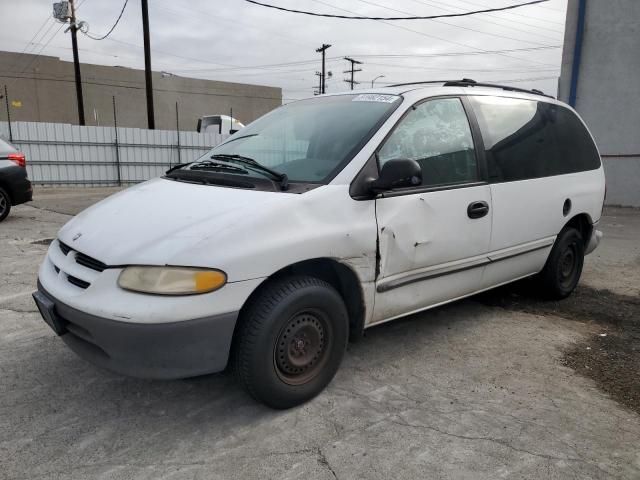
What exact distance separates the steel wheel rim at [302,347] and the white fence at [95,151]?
12928mm

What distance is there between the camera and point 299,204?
2533mm

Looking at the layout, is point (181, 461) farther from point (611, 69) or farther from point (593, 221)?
point (611, 69)

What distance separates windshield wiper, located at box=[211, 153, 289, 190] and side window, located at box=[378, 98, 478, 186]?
590 mm

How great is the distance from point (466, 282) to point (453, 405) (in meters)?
1.02

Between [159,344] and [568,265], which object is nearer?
[159,344]

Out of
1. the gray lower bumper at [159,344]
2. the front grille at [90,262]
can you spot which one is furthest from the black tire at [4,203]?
the gray lower bumper at [159,344]

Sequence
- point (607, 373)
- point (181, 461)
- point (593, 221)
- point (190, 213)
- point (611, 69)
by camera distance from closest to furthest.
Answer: point (181, 461), point (190, 213), point (607, 373), point (593, 221), point (611, 69)

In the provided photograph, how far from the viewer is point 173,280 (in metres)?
2.20

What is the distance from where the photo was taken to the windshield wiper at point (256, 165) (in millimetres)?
2709

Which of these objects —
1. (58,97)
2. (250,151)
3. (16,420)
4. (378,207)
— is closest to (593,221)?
(378,207)

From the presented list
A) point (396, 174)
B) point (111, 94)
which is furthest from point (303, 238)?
point (111, 94)

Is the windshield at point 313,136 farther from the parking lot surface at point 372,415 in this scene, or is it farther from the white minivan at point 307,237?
the parking lot surface at point 372,415

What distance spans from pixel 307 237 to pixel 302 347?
22.8 inches

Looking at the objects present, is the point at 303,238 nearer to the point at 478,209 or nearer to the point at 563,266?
the point at 478,209
